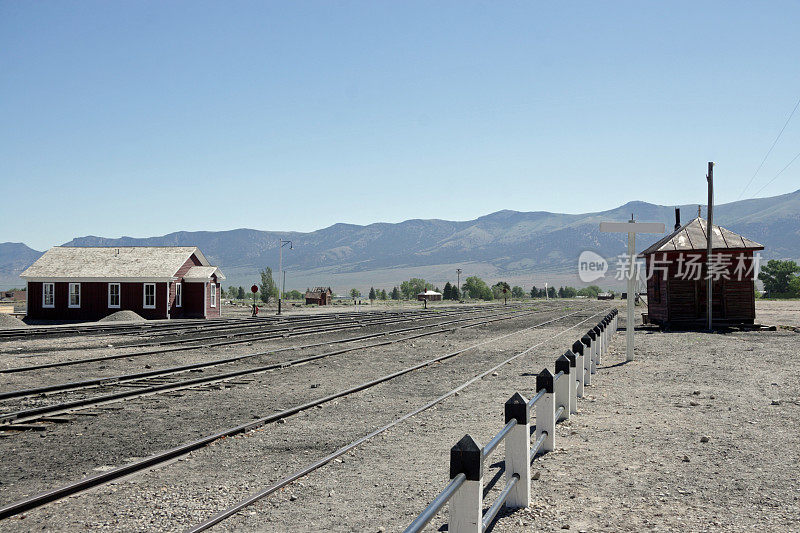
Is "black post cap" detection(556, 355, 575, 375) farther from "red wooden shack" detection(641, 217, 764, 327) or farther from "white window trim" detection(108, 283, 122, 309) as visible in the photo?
"white window trim" detection(108, 283, 122, 309)

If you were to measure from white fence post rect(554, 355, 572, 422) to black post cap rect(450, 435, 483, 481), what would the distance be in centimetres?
503

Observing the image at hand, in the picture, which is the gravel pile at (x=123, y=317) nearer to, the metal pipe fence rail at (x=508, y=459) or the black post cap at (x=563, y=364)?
the metal pipe fence rail at (x=508, y=459)

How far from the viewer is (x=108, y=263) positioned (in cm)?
4741

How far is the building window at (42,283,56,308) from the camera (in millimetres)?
45062

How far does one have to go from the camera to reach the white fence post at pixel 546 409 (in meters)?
7.51

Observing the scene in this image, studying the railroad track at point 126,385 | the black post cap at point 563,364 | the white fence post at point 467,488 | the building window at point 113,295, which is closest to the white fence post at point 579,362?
the black post cap at point 563,364

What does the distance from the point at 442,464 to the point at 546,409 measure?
1.34 m

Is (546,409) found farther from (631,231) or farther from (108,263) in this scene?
(108,263)

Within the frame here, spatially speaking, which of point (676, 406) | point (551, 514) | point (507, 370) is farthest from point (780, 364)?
point (551, 514)

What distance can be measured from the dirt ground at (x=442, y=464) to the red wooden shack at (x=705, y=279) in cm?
2029

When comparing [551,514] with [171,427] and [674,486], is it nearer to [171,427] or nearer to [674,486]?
[674,486]

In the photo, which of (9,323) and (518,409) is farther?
(9,323)

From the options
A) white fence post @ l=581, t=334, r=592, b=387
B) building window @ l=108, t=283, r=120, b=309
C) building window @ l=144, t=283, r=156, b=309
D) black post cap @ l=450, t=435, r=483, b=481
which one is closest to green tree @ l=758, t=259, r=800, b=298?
building window @ l=144, t=283, r=156, b=309

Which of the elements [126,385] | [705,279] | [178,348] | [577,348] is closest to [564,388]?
[577,348]
